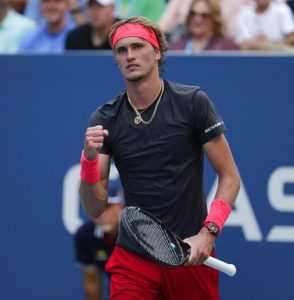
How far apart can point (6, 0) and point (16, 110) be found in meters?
2.12

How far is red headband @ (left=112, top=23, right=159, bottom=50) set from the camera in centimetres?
419

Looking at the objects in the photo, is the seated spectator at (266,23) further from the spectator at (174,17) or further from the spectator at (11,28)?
the spectator at (11,28)

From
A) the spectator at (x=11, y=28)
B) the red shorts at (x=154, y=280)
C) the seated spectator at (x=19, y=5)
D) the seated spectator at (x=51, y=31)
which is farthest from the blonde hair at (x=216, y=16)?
the red shorts at (x=154, y=280)

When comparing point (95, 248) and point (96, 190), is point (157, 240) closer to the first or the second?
point (96, 190)

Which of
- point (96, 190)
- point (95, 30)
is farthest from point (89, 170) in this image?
point (95, 30)

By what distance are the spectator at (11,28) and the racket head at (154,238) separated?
3.72m

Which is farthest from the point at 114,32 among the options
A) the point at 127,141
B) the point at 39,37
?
the point at 39,37

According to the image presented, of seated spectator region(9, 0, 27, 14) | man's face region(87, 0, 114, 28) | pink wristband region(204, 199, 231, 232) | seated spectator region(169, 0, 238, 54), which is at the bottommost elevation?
pink wristband region(204, 199, 231, 232)

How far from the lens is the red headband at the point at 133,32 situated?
4.19m

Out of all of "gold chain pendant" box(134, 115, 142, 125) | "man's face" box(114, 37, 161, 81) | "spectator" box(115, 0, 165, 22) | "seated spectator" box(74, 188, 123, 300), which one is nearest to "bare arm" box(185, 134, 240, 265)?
"gold chain pendant" box(134, 115, 142, 125)

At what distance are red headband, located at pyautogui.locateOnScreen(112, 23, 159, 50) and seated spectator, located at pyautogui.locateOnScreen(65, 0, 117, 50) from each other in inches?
109

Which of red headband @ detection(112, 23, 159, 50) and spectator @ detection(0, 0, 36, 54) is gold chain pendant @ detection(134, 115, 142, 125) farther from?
Answer: spectator @ detection(0, 0, 36, 54)

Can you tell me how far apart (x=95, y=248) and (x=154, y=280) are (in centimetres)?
148

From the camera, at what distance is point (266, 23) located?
7180mm
